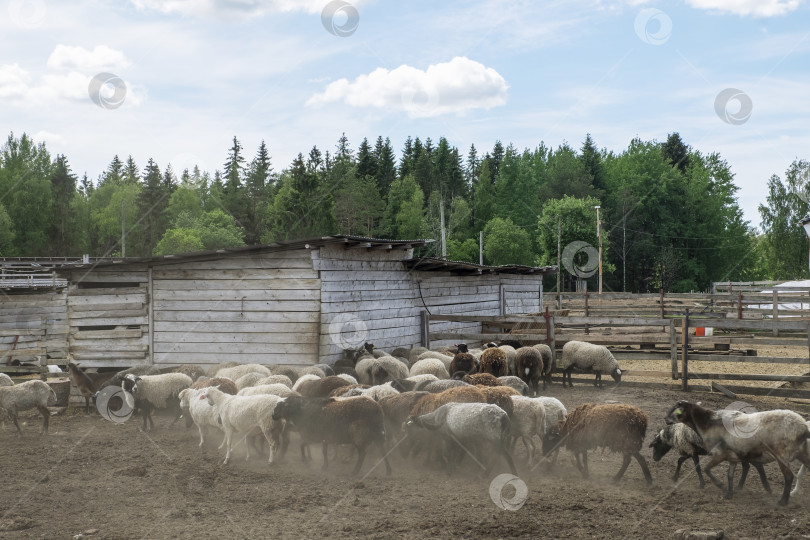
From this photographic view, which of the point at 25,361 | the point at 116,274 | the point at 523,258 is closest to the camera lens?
the point at 116,274

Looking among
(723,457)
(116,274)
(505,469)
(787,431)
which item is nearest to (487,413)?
(505,469)

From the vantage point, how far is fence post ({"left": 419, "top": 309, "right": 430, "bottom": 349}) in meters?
19.1

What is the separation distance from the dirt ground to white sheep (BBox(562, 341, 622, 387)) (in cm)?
590

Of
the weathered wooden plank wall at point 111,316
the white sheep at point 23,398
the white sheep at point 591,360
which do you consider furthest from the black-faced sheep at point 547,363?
the white sheep at point 23,398

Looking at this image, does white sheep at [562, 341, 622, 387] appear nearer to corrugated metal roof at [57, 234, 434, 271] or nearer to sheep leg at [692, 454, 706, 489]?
corrugated metal roof at [57, 234, 434, 271]

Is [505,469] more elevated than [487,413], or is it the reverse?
[487,413]

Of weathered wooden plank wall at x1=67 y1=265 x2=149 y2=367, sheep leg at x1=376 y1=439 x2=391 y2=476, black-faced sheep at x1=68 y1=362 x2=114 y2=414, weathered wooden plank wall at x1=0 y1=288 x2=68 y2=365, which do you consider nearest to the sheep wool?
sheep leg at x1=376 y1=439 x2=391 y2=476

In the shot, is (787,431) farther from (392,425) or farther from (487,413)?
(392,425)

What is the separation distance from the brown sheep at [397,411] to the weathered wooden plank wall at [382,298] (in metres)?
5.31

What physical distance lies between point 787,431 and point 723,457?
754 mm

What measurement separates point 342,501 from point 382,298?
33.3 ft

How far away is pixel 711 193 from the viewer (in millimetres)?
72938

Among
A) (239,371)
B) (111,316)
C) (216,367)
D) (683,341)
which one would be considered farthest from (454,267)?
(111,316)

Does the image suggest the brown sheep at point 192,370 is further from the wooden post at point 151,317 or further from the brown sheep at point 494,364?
the brown sheep at point 494,364
